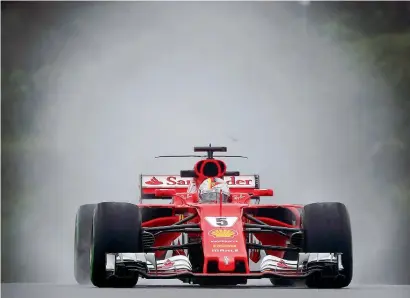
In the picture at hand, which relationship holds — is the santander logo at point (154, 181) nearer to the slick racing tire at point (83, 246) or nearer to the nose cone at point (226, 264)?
the slick racing tire at point (83, 246)

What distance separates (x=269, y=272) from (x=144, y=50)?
14.5m

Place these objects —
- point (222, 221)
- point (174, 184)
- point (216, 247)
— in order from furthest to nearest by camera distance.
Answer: point (174, 184), point (222, 221), point (216, 247)

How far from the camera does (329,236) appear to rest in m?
12.1

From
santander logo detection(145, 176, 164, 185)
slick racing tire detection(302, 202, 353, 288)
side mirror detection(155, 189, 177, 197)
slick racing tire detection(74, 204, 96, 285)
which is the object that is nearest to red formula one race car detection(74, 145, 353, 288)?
slick racing tire detection(302, 202, 353, 288)

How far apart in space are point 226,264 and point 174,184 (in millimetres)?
3953

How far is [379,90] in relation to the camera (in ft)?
82.3

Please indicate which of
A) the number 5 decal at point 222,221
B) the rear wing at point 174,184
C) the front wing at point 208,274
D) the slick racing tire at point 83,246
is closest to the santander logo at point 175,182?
the rear wing at point 174,184

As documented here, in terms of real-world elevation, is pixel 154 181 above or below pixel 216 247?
above

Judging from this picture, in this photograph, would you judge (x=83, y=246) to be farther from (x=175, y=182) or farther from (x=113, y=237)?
(x=113, y=237)

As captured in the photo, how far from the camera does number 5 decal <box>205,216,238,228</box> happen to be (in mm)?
12430

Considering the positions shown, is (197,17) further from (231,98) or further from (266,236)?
(266,236)

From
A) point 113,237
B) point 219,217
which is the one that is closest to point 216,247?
point 219,217

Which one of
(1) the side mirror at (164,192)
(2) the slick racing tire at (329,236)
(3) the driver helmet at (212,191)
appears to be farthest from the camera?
(1) the side mirror at (164,192)

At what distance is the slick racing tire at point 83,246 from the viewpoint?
15062mm
